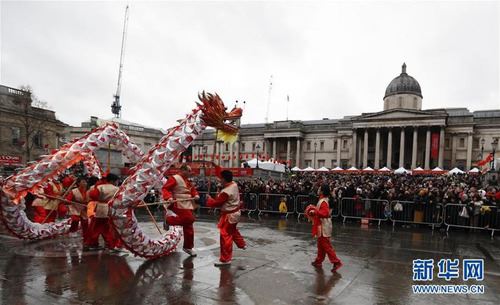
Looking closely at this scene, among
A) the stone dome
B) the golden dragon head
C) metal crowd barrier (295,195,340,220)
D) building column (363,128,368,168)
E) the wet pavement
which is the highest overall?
the stone dome

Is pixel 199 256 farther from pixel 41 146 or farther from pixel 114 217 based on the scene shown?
pixel 41 146

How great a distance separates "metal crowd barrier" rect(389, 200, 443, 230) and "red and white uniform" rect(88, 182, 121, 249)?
38.4 ft

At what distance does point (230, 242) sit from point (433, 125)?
69.1 meters

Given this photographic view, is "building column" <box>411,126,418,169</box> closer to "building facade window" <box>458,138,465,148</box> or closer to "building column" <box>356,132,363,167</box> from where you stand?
"building facade window" <box>458,138,465,148</box>

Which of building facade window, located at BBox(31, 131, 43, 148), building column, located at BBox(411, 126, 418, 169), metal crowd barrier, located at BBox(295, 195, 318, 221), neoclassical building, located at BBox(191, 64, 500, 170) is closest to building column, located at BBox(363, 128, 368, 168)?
neoclassical building, located at BBox(191, 64, 500, 170)

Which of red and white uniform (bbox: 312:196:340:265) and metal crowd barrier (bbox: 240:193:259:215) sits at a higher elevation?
red and white uniform (bbox: 312:196:340:265)

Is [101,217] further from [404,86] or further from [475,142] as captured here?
[404,86]

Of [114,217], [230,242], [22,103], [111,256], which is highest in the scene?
[22,103]

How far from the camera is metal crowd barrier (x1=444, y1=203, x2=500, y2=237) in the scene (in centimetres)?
1324

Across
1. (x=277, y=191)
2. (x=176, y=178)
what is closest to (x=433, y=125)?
(x=277, y=191)

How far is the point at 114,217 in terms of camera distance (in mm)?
6926

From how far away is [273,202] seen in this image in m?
18.3

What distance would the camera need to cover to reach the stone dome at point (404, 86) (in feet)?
244

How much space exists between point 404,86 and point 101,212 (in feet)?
254
